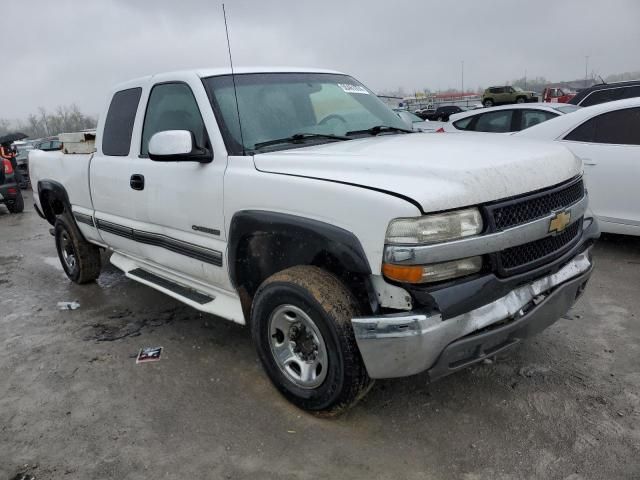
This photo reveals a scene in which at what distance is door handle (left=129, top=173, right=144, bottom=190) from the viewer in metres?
3.88

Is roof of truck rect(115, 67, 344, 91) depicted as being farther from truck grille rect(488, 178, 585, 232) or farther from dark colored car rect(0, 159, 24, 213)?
dark colored car rect(0, 159, 24, 213)

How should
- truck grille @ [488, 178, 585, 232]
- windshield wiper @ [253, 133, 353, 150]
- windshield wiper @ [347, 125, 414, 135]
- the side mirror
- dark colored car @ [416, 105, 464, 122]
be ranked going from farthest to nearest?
dark colored car @ [416, 105, 464, 122] → windshield wiper @ [347, 125, 414, 135] → windshield wiper @ [253, 133, 353, 150] → the side mirror → truck grille @ [488, 178, 585, 232]

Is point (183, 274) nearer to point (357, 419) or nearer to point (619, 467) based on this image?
point (357, 419)

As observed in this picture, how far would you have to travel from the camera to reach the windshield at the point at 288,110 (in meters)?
3.31

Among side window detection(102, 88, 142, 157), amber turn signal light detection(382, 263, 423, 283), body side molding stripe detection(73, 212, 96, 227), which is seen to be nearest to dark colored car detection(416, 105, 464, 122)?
body side molding stripe detection(73, 212, 96, 227)

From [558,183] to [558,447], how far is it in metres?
1.32

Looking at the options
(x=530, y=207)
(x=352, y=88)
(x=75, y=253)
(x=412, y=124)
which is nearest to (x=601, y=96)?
(x=412, y=124)

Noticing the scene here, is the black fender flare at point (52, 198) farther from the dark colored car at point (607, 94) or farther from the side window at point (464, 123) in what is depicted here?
the dark colored car at point (607, 94)

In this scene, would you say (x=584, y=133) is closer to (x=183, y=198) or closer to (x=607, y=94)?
(x=183, y=198)

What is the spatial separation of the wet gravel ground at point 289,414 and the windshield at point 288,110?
5.03 feet

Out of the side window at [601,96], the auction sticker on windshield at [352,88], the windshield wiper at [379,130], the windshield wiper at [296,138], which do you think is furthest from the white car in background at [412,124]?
the side window at [601,96]

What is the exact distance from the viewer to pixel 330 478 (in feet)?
8.18

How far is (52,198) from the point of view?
5.66 metres

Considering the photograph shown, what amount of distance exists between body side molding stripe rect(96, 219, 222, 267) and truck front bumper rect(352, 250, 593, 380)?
4.31ft
